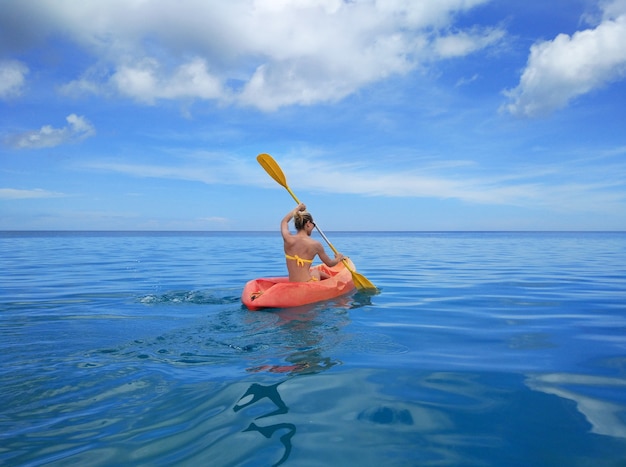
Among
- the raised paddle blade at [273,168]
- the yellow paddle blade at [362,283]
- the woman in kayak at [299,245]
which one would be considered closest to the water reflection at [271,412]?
the woman in kayak at [299,245]

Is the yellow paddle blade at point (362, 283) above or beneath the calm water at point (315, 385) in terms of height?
above

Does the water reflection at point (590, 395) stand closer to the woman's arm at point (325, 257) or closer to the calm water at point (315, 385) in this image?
the calm water at point (315, 385)

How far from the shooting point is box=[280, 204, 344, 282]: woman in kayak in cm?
763

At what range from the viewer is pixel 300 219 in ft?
25.5

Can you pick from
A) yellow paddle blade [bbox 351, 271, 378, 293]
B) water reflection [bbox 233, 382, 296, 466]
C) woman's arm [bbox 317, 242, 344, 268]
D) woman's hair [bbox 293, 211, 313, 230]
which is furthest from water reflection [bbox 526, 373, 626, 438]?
yellow paddle blade [bbox 351, 271, 378, 293]

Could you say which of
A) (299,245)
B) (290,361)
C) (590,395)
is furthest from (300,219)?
(590,395)

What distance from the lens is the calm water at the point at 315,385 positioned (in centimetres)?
276

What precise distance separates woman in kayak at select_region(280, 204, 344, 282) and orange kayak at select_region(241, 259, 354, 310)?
11.4 inches

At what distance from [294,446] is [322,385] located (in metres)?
1.00

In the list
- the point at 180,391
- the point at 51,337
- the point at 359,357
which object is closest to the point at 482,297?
the point at 359,357

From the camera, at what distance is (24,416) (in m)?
3.14

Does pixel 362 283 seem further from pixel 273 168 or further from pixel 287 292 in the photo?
pixel 273 168

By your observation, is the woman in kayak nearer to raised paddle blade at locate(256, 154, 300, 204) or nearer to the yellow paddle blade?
the yellow paddle blade

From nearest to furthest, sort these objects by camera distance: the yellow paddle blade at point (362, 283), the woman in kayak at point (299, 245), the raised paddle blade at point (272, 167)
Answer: the woman in kayak at point (299, 245), the yellow paddle blade at point (362, 283), the raised paddle blade at point (272, 167)
